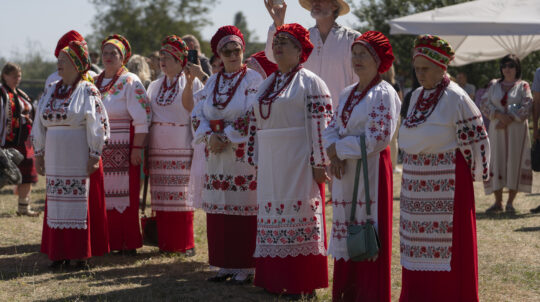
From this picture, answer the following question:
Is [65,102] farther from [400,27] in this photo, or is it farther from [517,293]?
[400,27]

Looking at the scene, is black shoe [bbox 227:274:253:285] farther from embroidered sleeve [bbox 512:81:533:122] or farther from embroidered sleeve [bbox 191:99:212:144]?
embroidered sleeve [bbox 512:81:533:122]

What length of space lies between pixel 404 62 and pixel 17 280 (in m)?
23.1

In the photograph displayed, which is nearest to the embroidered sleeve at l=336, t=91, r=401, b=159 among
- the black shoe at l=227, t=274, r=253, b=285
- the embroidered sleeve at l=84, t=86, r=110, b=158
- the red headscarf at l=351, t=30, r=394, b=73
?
the red headscarf at l=351, t=30, r=394, b=73

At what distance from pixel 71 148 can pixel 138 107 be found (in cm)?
86

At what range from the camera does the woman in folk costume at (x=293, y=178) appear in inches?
217

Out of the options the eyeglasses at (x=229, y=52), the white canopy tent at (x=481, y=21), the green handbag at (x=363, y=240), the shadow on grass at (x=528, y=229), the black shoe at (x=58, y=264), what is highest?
the white canopy tent at (x=481, y=21)

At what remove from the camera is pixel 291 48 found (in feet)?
18.5

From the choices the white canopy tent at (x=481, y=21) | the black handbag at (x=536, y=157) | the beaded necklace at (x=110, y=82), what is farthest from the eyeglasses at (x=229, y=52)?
the white canopy tent at (x=481, y=21)

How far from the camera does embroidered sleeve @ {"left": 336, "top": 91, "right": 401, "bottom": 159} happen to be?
491 centimetres

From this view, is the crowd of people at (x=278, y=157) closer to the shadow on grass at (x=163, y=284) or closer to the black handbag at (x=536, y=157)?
the shadow on grass at (x=163, y=284)

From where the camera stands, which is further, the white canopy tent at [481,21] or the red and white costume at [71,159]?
the white canopy tent at [481,21]

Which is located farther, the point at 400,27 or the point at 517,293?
the point at 400,27

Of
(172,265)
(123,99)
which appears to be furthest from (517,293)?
(123,99)

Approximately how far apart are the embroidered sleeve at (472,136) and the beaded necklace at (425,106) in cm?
17
